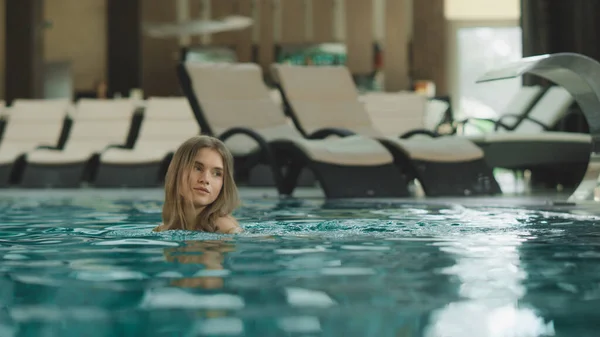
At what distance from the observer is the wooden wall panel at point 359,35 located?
15797 mm

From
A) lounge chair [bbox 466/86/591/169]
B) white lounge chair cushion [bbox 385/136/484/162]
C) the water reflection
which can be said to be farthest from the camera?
lounge chair [bbox 466/86/591/169]

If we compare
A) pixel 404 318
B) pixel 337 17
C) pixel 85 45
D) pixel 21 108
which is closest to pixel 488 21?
pixel 337 17

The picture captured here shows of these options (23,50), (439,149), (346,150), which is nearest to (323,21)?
(23,50)

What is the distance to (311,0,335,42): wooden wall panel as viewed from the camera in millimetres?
16219

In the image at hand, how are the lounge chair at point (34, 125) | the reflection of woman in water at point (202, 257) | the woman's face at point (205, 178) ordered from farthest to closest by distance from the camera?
the lounge chair at point (34, 125) < the woman's face at point (205, 178) < the reflection of woman in water at point (202, 257)

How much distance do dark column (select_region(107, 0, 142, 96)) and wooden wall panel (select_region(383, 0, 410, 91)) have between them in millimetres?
3936

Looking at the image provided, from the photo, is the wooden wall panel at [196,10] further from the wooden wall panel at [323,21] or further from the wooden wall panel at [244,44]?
the wooden wall panel at [323,21]

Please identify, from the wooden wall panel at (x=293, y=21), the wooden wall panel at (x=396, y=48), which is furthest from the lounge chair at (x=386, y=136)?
the wooden wall panel at (x=293, y=21)

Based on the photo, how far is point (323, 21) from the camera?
16.2m

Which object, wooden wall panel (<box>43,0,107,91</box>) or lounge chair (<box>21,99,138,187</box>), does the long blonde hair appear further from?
wooden wall panel (<box>43,0,107,91</box>)

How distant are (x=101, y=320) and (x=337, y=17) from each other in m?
14.9

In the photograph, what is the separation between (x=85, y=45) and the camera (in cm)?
1641

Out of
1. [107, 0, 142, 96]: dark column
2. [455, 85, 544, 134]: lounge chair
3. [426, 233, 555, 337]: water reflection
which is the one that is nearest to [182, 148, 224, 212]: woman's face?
[426, 233, 555, 337]: water reflection

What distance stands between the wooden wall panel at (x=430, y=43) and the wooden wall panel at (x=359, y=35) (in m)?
0.71
